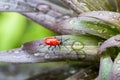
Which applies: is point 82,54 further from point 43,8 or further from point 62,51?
point 43,8

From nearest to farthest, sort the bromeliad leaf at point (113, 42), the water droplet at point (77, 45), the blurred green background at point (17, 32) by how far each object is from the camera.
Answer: the bromeliad leaf at point (113, 42), the water droplet at point (77, 45), the blurred green background at point (17, 32)

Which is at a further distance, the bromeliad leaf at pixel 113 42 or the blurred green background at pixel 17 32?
the blurred green background at pixel 17 32

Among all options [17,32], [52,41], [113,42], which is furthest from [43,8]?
[17,32]

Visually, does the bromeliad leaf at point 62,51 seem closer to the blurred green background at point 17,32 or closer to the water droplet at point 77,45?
the water droplet at point 77,45

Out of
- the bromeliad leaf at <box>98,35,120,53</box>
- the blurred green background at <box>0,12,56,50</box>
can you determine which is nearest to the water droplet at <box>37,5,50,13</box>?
the bromeliad leaf at <box>98,35,120,53</box>

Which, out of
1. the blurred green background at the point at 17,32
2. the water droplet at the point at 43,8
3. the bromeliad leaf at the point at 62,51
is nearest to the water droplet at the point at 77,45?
the bromeliad leaf at the point at 62,51

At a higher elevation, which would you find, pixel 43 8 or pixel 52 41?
pixel 43 8

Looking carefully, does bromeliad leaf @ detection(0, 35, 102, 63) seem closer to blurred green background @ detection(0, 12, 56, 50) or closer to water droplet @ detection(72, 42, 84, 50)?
water droplet @ detection(72, 42, 84, 50)

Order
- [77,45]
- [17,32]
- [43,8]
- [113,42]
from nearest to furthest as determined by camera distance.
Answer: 1. [113,42]
2. [77,45]
3. [43,8]
4. [17,32]

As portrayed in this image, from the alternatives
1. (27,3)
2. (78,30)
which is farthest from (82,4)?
(27,3)
